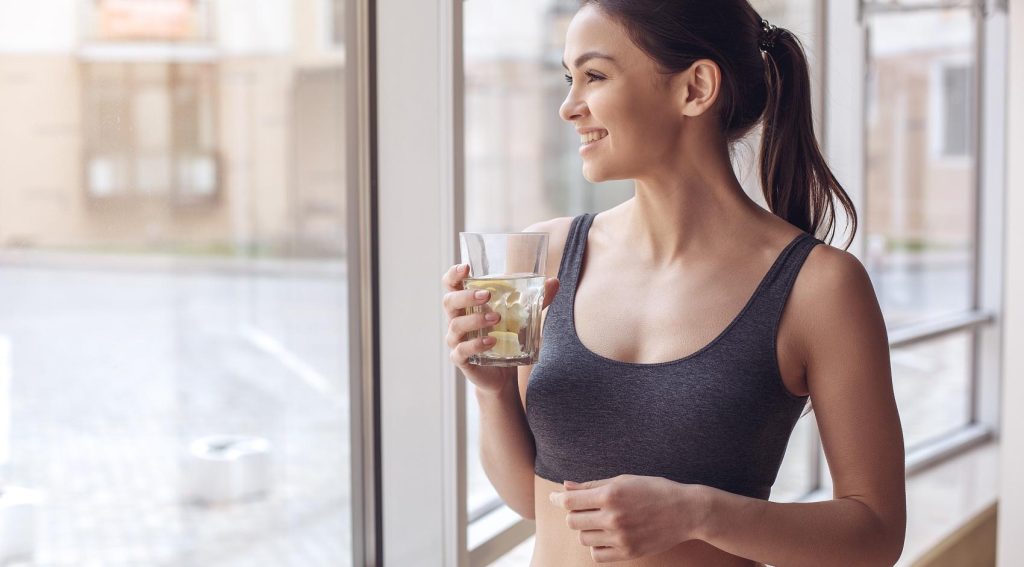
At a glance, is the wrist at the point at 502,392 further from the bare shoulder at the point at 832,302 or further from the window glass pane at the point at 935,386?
the window glass pane at the point at 935,386

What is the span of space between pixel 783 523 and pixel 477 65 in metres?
1.47

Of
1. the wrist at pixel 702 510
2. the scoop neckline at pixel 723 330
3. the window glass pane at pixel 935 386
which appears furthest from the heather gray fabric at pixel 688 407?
the window glass pane at pixel 935 386

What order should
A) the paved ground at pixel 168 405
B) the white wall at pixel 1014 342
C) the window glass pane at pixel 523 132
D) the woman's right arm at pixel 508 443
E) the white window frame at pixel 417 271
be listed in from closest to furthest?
1. the paved ground at pixel 168 405
2. the woman's right arm at pixel 508 443
3. the white window frame at pixel 417 271
4. the window glass pane at pixel 523 132
5. the white wall at pixel 1014 342

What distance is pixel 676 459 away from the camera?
49.6 inches

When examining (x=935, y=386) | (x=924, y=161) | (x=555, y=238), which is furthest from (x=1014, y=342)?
(x=924, y=161)

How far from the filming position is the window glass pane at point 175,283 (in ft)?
4.20

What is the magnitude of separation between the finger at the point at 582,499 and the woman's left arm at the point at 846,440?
7.4 inches

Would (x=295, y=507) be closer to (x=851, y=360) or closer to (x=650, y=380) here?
(x=650, y=380)

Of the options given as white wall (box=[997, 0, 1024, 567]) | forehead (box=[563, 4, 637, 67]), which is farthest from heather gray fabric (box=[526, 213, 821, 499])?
white wall (box=[997, 0, 1024, 567])

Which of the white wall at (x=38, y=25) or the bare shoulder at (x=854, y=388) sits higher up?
the white wall at (x=38, y=25)

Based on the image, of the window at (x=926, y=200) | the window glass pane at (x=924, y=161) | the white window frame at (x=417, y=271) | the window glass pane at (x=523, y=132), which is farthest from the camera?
the window glass pane at (x=924, y=161)

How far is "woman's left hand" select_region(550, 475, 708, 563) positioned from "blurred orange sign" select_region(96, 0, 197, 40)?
873mm

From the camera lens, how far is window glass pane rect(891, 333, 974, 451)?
4531 millimetres

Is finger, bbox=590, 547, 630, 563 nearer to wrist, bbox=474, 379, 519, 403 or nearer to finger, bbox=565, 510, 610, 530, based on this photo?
finger, bbox=565, 510, 610, 530
